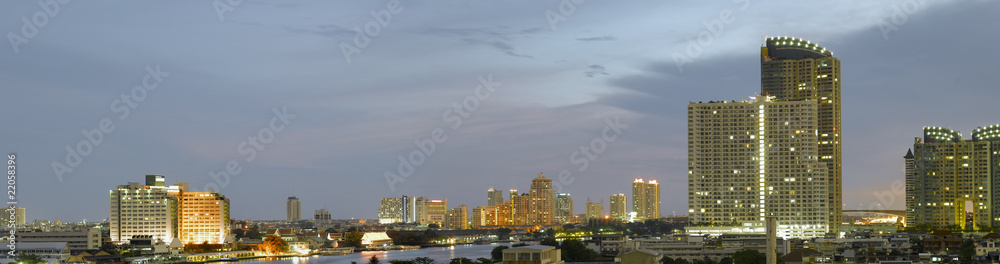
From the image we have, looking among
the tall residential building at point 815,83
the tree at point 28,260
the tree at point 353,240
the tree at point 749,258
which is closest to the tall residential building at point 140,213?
the tree at point 353,240

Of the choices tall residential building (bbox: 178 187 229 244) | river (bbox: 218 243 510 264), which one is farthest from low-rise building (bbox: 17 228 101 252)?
tall residential building (bbox: 178 187 229 244)

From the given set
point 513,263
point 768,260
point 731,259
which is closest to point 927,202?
point 731,259

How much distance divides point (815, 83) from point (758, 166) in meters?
15.7

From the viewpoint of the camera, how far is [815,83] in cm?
9425

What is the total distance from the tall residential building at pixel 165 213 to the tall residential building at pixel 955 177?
7386 centimetres

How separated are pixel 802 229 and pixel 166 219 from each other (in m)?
67.7

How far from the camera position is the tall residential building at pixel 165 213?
383 feet

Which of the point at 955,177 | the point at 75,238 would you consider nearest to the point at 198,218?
the point at 75,238

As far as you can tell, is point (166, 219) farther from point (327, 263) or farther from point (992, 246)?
point (992, 246)

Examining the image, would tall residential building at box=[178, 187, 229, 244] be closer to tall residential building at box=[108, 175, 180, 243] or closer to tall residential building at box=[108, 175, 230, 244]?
tall residential building at box=[108, 175, 230, 244]

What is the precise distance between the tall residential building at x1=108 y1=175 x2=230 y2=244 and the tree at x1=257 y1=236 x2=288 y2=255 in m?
7.46

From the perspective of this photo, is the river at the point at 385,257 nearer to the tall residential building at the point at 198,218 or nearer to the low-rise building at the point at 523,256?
the tall residential building at the point at 198,218

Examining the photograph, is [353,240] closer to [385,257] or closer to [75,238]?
[385,257]

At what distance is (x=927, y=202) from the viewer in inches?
4097
